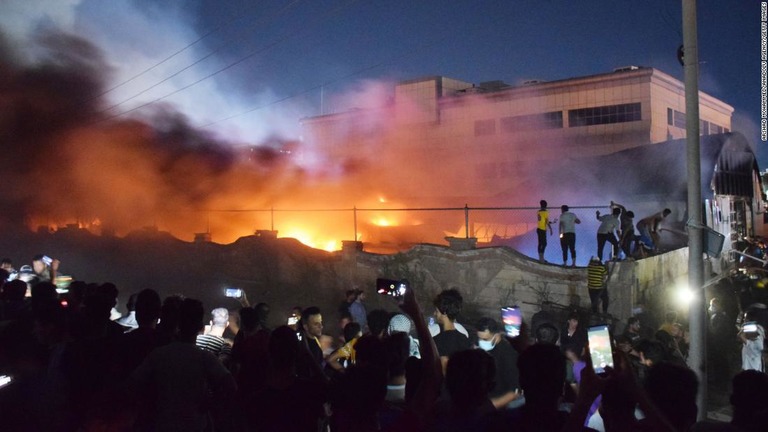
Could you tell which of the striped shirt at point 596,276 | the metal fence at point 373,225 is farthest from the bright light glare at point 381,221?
the striped shirt at point 596,276

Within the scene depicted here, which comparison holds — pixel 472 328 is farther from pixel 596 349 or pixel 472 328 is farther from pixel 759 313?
pixel 596 349

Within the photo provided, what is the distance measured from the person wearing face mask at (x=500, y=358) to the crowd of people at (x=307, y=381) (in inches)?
0.4

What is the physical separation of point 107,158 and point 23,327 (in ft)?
77.3

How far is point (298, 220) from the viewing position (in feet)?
73.8

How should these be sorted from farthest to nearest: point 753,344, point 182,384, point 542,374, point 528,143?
point 528,143 → point 753,344 → point 182,384 → point 542,374

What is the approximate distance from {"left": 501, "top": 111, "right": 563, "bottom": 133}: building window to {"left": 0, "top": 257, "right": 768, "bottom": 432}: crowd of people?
3118cm

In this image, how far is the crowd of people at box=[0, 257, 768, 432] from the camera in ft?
9.17

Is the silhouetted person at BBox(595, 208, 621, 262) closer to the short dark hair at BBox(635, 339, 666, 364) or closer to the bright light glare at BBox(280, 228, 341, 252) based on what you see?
the short dark hair at BBox(635, 339, 666, 364)

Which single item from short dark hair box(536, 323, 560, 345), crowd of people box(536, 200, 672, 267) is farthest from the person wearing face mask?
crowd of people box(536, 200, 672, 267)

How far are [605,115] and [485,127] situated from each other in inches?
267

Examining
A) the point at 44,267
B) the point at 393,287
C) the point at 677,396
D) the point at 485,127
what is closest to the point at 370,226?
the point at 44,267

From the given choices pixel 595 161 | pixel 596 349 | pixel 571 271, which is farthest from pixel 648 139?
pixel 596 349

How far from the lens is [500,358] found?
478 cm

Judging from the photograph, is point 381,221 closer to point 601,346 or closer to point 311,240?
point 311,240
